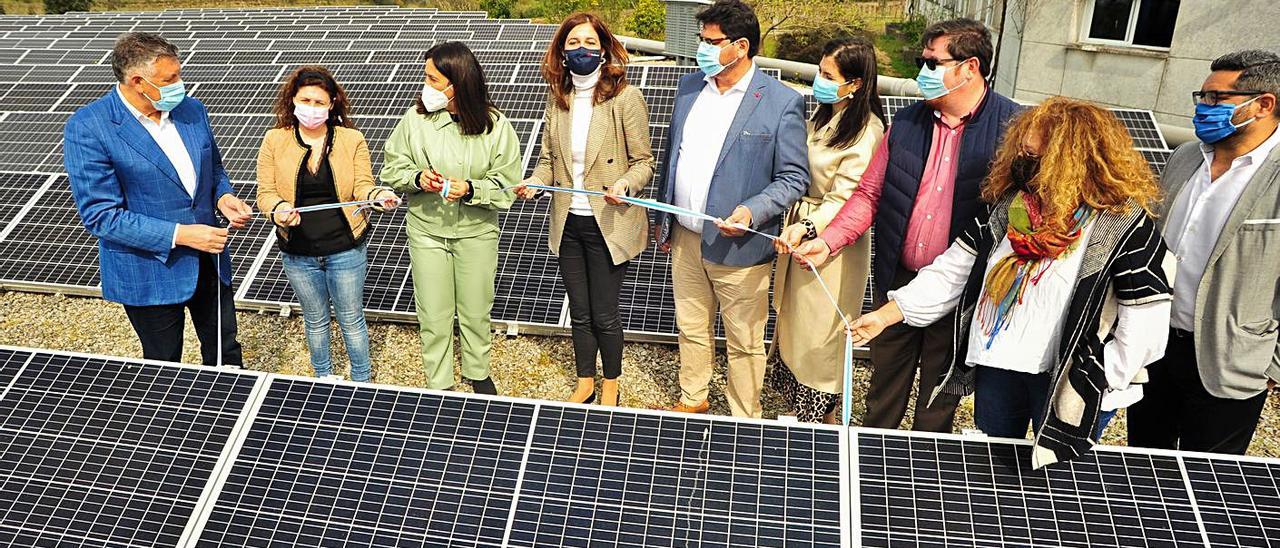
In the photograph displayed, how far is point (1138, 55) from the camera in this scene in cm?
1373

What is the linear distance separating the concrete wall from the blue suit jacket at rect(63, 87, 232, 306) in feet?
46.3

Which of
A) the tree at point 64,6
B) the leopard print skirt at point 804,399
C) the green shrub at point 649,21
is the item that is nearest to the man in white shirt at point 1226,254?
the leopard print skirt at point 804,399

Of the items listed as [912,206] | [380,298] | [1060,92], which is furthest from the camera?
[1060,92]

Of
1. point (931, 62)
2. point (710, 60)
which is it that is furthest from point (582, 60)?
point (931, 62)

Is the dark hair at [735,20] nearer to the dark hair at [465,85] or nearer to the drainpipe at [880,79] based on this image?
the dark hair at [465,85]

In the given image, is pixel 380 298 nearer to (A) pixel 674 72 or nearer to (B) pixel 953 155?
(B) pixel 953 155

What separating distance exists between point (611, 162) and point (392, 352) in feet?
7.35

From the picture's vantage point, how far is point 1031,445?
8.73ft

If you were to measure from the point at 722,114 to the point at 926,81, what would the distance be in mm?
952

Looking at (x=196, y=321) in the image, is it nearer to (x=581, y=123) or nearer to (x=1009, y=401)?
(x=581, y=123)

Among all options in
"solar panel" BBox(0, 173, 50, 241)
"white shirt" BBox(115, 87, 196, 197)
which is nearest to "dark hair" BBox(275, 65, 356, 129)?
"white shirt" BBox(115, 87, 196, 197)

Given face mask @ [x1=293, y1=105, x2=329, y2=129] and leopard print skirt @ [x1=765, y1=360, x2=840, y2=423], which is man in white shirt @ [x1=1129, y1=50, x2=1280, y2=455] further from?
face mask @ [x1=293, y1=105, x2=329, y2=129]

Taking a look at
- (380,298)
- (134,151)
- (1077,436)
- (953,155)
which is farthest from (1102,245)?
(380,298)

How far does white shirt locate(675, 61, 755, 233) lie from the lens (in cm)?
382
